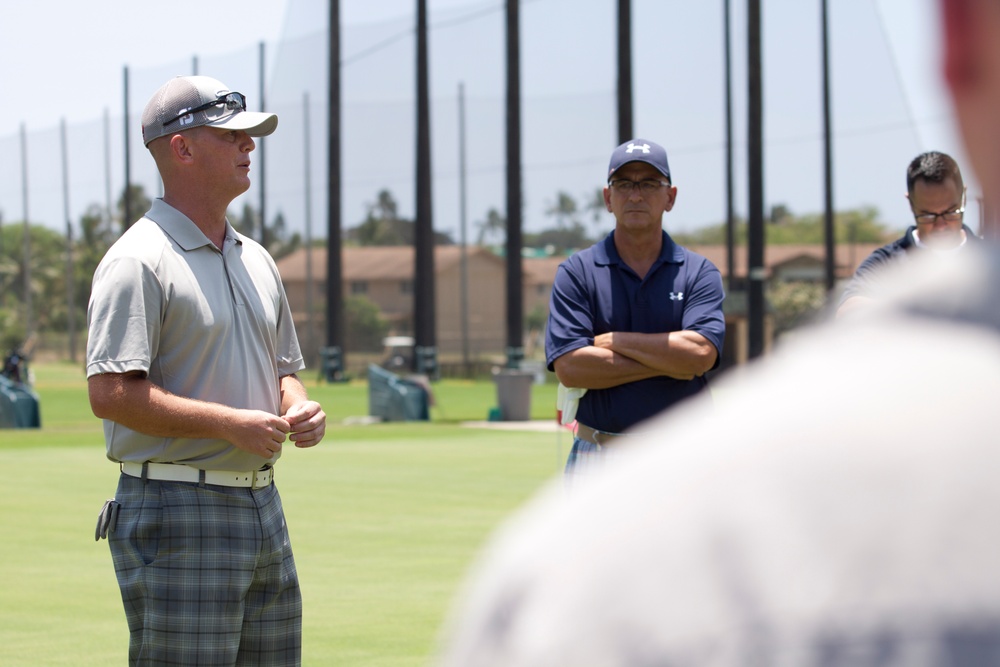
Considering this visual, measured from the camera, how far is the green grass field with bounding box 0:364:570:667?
7266 millimetres

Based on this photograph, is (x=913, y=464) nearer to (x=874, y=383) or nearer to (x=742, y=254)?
(x=874, y=383)

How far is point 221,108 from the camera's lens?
4336 millimetres

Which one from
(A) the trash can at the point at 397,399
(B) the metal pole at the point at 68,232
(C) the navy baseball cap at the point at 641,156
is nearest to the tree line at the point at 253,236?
(B) the metal pole at the point at 68,232

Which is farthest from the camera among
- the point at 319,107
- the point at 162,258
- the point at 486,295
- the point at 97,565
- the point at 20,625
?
the point at 486,295

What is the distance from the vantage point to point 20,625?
24.8ft

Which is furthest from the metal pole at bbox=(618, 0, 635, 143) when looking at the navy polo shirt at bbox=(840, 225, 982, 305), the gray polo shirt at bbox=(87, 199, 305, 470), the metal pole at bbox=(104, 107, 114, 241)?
the metal pole at bbox=(104, 107, 114, 241)

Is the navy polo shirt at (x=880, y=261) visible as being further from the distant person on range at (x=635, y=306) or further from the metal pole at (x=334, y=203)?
the metal pole at (x=334, y=203)

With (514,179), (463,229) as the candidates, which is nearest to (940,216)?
(514,179)

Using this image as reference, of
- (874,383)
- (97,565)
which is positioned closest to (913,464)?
(874,383)

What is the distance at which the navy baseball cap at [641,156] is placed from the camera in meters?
5.80

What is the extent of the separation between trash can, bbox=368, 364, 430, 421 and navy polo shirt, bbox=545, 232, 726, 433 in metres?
19.7

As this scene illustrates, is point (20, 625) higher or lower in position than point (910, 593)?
lower

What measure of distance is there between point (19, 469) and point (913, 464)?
1655 centimetres

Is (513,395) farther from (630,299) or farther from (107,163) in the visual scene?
(107,163)
